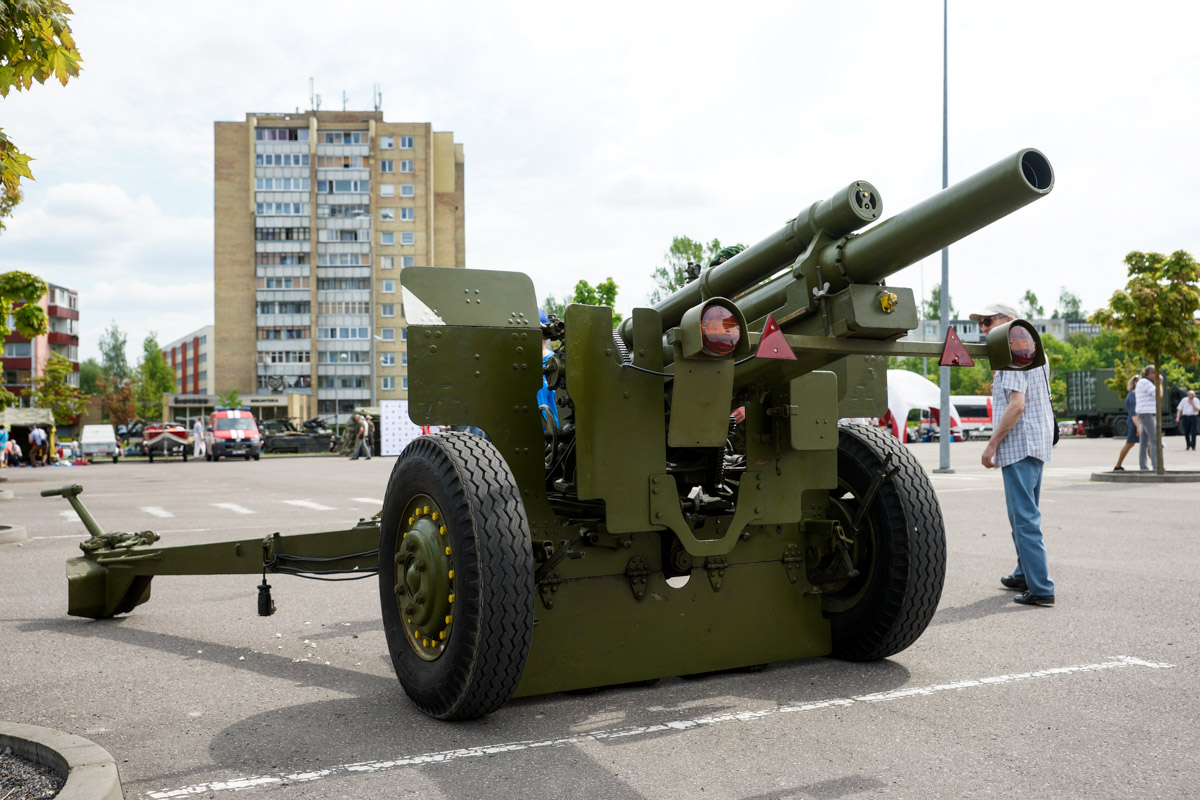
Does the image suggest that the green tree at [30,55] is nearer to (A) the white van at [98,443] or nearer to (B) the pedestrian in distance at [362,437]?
(B) the pedestrian in distance at [362,437]

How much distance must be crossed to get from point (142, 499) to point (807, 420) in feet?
51.3

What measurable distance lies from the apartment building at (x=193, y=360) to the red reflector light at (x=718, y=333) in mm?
134905

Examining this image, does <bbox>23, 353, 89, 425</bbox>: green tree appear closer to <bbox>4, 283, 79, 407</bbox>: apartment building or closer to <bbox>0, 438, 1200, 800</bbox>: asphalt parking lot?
<bbox>4, 283, 79, 407</bbox>: apartment building

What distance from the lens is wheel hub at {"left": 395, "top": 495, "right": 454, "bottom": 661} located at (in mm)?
3684

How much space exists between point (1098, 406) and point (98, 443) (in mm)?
46935

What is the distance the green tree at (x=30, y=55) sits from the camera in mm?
3152

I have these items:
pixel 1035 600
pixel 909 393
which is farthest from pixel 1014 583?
pixel 909 393

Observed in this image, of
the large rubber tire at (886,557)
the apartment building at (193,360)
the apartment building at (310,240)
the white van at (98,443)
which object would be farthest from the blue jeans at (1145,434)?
the apartment building at (193,360)

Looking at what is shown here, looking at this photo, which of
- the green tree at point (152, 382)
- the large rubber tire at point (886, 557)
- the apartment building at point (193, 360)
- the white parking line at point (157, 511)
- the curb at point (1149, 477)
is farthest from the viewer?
the apartment building at point (193, 360)

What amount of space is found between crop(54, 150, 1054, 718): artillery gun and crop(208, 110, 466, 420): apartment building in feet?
281

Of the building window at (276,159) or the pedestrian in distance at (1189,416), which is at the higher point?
the building window at (276,159)

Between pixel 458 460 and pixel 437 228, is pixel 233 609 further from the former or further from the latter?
pixel 437 228

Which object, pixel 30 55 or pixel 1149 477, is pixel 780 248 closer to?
pixel 30 55

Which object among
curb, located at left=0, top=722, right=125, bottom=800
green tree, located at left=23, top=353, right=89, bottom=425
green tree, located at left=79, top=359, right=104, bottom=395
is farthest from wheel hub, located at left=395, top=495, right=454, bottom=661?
green tree, located at left=79, top=359, right=104, bottom=395
